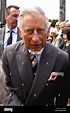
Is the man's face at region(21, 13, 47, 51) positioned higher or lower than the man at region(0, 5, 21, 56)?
higher

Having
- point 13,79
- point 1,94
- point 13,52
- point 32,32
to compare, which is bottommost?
point 1,94

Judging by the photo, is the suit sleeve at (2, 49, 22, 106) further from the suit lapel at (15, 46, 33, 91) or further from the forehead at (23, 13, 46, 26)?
the forehead at (23, 13, 46, 26)

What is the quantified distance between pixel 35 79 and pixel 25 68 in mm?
70

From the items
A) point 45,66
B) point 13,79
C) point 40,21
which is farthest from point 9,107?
point 40,21

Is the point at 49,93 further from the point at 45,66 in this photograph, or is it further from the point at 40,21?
the point at 40,21

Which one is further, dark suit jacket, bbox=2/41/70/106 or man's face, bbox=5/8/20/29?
man's face, bbox=5/8/20/29

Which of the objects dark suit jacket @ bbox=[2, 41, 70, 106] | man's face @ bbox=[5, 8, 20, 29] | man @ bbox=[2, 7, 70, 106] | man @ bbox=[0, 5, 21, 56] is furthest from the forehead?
man's face @ bbox=[5, 8, 20, 29]

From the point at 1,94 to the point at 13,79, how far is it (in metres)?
0.15

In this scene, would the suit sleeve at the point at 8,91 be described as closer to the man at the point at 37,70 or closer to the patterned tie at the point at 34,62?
the man at the point at 37,70

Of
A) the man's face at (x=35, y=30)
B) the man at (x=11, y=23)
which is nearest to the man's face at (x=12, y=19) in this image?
the man at (x=11, y=23)

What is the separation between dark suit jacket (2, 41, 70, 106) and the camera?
5.20ft

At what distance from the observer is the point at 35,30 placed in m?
1.52

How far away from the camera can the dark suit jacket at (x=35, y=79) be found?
5.20 ft

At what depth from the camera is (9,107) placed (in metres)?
1.53
